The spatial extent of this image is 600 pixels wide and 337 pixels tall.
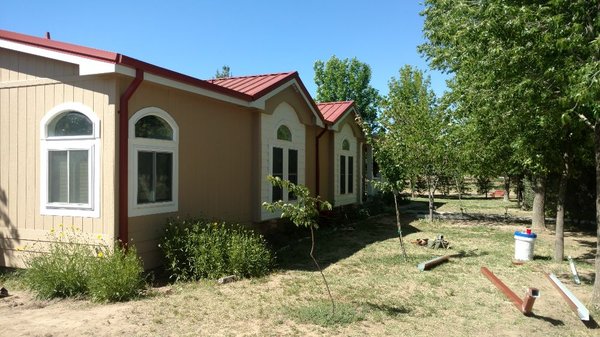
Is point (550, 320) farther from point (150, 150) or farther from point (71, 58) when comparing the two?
point (71, 58)

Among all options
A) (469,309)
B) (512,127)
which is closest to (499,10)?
(512,127)

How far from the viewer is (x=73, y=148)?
23.6 feet

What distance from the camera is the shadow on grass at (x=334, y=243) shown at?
8.98 metres

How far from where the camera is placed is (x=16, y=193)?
25.2ft

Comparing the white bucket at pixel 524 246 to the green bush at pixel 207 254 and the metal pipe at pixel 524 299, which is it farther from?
the green bush at pixel 207 254

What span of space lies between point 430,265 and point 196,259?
175 inches

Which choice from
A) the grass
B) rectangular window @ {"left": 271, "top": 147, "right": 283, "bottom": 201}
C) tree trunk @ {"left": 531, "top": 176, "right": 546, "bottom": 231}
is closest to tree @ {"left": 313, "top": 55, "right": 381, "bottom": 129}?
the grass

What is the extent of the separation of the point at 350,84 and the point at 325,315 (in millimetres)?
34102

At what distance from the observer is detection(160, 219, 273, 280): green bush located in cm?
722

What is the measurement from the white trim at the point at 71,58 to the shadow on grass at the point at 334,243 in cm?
455

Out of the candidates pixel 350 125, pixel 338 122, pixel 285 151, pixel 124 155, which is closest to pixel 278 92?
pixel 285 151

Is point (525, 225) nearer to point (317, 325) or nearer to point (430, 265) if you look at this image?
point (430, 265)

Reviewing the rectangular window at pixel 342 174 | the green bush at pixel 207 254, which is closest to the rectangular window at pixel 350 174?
the rectangular window at pixel 342 174

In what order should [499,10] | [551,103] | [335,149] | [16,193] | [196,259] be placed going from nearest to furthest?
1. [499,10]
2. [551,103]
3. [196,259]
4. [16,193]
5. [335,149]
